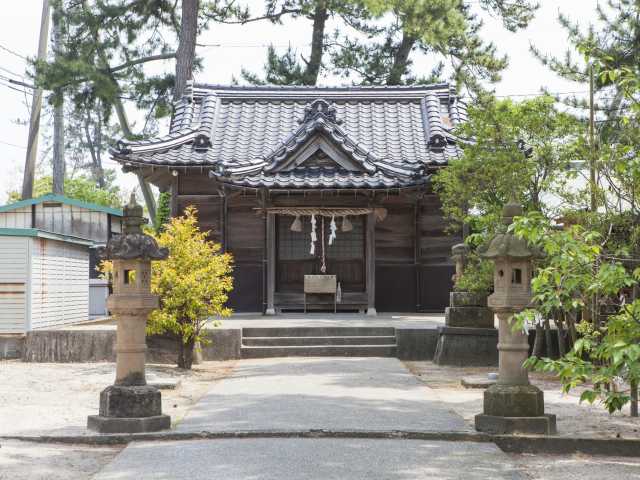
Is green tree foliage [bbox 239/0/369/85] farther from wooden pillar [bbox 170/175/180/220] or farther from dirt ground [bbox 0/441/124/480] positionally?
dirt ground [bbox 0/441/124/480]

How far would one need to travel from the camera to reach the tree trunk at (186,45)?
29.3m

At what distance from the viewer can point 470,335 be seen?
15.1 m

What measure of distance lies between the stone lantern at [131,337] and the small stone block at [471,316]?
6.91 metres

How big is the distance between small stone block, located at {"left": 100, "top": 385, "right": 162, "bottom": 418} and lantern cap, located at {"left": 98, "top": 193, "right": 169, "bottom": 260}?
140cm

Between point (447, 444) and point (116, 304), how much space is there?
12.0 ft

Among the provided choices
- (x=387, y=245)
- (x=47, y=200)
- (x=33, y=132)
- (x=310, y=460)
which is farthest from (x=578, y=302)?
(x=33, y=132)

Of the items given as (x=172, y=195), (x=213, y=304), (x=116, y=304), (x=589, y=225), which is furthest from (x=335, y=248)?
(x=116, y=304)

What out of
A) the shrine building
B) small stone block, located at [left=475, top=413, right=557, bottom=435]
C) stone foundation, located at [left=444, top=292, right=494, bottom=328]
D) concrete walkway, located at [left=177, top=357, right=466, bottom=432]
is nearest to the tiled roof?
the shrine building

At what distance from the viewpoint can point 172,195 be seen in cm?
2158

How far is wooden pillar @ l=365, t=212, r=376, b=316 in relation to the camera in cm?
2030

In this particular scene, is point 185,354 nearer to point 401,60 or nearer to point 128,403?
point 128,403

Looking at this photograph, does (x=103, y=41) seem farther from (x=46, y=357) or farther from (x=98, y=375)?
(x=98, y=375)

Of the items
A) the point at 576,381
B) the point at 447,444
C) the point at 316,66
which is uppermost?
the point at 316,66

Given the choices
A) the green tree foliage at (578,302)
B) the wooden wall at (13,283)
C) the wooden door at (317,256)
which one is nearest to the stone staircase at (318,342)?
the wooden wall at (13,283)
